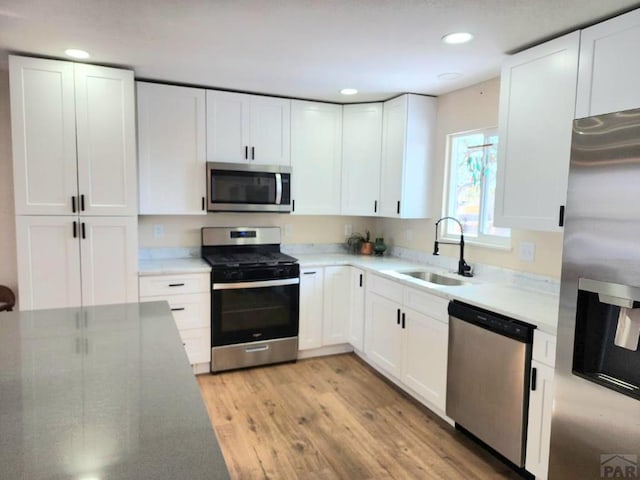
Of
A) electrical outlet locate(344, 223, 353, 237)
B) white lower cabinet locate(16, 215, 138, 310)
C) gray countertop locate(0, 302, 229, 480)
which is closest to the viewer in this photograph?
gray countertop locate(0, 302, 229, 480)

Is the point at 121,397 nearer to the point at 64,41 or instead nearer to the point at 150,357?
the point at 150,357

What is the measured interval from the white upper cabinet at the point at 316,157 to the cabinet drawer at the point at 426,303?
4.49 ft

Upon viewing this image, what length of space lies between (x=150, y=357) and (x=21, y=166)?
217 centimetres

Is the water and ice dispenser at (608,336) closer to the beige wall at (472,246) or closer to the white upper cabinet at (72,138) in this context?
the beige wall at (472,246)

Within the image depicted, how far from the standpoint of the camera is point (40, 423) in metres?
0.99

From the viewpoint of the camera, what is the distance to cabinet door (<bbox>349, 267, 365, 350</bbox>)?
3.64 m

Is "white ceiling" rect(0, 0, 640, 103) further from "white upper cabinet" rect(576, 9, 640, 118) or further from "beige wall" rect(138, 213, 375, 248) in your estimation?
"beige wall" rect(138, 213, 375, 248)

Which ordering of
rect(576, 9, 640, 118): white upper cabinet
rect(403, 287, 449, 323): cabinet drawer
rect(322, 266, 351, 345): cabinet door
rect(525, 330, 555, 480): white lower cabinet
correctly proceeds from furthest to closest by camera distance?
rect(322, 266, 351, 345): cabinet door
rect(403, 287, 449, 323): cabinet drawer
rect(525, 330, 555, 480): white lower cabinet
rect(576, 9, 640, 118): white upper cabinet

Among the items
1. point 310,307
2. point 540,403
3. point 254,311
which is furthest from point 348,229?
point 540,403

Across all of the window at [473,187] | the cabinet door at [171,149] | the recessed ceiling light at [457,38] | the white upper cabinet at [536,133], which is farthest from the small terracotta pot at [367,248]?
the recessed ceiling light at [457,38]

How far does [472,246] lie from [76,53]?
3091 mm

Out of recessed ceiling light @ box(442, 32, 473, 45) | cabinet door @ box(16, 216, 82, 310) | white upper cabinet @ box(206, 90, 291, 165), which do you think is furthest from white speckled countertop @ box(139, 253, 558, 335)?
recessed ceiling light @ box(442, 32, 473, 45)

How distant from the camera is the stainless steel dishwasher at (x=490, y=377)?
210 cm

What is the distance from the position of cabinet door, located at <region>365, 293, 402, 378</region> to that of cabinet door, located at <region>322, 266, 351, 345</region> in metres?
0.32
